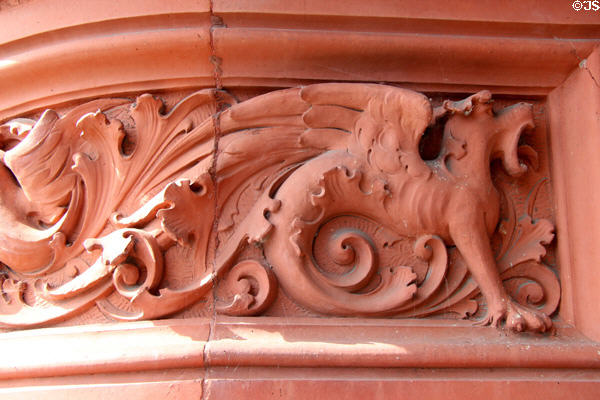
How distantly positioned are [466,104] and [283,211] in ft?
1.81

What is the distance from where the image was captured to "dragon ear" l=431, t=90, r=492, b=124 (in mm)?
1266

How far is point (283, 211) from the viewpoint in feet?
4.05

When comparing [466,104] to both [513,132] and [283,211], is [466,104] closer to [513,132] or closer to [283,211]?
[513,132]

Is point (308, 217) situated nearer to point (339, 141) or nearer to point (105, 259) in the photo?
point (339, 141)

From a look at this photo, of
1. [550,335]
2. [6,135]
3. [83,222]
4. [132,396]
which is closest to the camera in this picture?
[132,396]

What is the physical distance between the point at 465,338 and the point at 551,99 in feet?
2.36

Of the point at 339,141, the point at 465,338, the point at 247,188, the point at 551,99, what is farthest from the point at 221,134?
the point at 551,99

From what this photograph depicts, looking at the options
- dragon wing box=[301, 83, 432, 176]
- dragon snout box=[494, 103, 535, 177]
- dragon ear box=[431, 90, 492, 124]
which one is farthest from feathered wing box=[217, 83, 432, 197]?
dragon snout box=[494, 103, 535, 177]

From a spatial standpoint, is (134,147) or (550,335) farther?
(134,147)

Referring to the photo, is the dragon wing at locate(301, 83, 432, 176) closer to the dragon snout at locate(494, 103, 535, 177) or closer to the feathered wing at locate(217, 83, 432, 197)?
the feathered wing at locate(217, 83, 432, 197)

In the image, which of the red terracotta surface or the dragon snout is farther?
the dragon snout

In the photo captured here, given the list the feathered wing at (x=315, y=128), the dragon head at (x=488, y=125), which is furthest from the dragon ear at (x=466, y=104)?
the feathered wing at (x=315, y=128)

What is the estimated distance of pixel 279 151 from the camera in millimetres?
1283

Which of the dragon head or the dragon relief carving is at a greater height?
the dragon head
